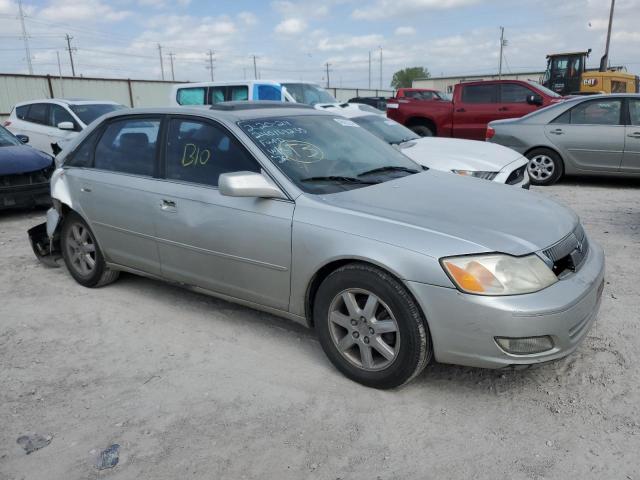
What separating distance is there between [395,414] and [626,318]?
2059 mm

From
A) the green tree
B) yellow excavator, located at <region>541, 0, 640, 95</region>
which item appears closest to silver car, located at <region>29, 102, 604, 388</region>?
yellow excavator, located at <region>541, 0, 640, 95</region>

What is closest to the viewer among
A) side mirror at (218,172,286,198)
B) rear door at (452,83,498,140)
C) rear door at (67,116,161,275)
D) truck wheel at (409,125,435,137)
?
side mirror at (218,172,286,198)

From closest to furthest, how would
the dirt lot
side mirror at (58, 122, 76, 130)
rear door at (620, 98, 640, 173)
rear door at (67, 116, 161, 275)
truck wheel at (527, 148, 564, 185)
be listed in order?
the dirt lot → rear door at (67, 116, 161, 275) → rear door at (620, 98, 640, 173) → truck wheel at (527, 148, 564, 185) → side mirror at (58, 122, 76, 130)

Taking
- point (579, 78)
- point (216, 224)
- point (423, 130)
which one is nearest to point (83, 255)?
point (216, 224)

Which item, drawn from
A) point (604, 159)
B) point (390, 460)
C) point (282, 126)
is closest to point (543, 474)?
point (390, 460)

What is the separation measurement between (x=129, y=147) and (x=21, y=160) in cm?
412

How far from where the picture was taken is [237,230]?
11.3ft

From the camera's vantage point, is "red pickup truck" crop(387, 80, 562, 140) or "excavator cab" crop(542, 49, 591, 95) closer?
"red pickup truck" crop(387, 80, 562, 140)

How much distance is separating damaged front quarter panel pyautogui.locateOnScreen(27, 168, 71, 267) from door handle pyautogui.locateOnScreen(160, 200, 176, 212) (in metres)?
1.29

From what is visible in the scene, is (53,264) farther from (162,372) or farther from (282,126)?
(282,126)

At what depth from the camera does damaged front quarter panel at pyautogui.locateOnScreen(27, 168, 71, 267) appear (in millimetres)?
4750

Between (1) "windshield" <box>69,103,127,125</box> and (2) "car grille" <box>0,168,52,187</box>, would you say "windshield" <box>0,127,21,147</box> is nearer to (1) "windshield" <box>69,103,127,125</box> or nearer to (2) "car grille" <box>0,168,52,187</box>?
(2) "car grille" <box>0,168,52,187</box>

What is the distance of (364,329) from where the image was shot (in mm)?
3018

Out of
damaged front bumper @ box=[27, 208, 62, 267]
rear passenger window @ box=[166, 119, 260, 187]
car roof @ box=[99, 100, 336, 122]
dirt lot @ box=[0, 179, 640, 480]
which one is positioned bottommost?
dirt lot @ box=[0, 179, 640, 480]
